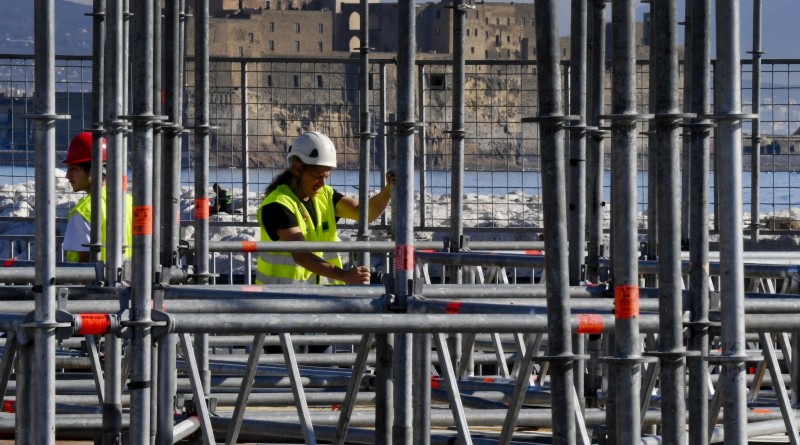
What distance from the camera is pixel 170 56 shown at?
7277 mm

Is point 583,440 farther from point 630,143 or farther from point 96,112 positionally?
point 96,112

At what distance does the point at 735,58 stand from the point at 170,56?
154 inches

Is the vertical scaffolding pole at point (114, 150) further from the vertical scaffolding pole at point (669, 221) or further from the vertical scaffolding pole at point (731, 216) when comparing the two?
the vertical scaffolding pole at point (731, 216)

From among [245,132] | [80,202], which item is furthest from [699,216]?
[245,132]

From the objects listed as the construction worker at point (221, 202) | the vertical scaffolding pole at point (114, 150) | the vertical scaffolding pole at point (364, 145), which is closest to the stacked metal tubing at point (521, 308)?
the vertical scaffolding pole at point (114, 150)

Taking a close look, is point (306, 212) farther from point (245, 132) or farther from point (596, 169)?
point (245, 132)

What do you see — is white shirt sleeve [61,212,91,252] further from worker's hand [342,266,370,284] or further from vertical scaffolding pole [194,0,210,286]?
worker's hand [342,266,370,284]

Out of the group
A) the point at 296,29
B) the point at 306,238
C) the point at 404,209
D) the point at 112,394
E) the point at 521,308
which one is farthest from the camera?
the point at 296,29

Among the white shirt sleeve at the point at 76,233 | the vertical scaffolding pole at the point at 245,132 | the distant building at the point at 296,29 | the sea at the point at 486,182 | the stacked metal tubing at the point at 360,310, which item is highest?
the distant building at the point at 296,29

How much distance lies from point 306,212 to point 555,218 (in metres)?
5.07

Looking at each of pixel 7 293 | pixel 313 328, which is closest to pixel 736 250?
pixel 313 328

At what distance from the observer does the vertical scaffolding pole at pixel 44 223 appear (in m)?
4.40

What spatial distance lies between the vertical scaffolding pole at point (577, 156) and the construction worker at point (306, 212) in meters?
1.17

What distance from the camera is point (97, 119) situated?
8.61 m
